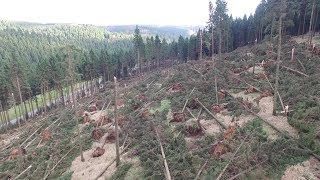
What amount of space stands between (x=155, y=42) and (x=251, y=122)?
8383 cm

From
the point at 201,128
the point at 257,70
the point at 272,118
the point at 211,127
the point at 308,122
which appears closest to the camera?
the point at 308,122

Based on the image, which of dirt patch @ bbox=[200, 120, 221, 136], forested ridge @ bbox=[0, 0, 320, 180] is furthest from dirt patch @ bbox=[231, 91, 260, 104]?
dirt patch @ bbox=[200, 120, 221, 136]

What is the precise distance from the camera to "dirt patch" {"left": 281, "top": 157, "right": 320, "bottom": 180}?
54.9ft

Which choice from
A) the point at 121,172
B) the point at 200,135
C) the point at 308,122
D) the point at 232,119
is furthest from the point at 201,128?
the point at 308,122

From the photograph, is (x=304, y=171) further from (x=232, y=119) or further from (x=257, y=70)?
(x=257, y=70)

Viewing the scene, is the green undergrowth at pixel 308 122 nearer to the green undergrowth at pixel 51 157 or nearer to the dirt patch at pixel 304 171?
the dirt patch at pixel 304 171

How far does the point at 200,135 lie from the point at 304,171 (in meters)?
10.4

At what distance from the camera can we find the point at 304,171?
677 inches

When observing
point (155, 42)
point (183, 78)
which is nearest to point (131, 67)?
point (155, 42)

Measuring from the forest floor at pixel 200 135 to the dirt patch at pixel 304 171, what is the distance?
55mm

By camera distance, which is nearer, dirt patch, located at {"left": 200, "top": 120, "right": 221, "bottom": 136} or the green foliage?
the green foliage

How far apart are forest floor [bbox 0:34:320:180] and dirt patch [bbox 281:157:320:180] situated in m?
0.05

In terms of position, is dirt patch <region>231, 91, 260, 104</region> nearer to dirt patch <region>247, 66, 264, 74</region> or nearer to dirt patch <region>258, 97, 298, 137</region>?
dirt patch <region>258, 97, 298, 137</region>

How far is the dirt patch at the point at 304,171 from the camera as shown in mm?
16719
